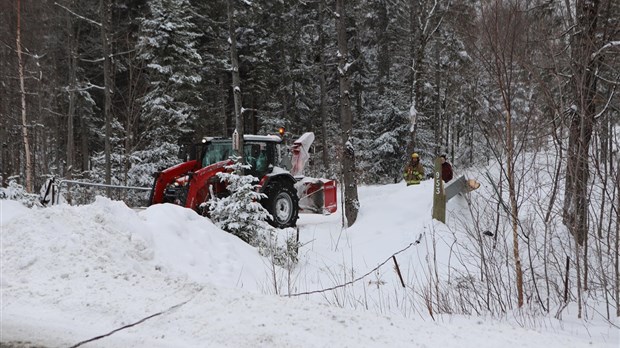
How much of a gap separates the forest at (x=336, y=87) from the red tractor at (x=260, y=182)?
3.66 feet

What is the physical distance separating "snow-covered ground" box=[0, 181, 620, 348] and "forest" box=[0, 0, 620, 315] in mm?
2039

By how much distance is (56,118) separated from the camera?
72.1 feet

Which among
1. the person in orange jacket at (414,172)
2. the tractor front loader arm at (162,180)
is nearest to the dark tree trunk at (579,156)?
the person in orange jacket at (414,172)

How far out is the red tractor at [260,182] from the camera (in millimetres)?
9922

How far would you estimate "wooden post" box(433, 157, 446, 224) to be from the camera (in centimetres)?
956

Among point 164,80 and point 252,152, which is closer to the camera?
point 252,152

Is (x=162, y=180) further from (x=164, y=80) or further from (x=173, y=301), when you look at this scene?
(x=164, y=80)

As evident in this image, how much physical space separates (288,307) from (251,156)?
7.44 m

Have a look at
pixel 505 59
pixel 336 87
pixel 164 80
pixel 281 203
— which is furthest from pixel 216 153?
pixel 336 87

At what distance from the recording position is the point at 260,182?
10859 millimetres

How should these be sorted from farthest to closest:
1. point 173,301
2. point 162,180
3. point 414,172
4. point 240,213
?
point 414,172 < point 162,180 < point 240,213 < point 173,301

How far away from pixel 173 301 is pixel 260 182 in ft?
22.1

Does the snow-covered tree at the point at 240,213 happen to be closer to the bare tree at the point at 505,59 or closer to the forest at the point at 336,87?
the forest at the point at 336,87

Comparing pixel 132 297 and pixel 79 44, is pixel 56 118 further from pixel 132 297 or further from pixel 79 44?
pixel 132 297
